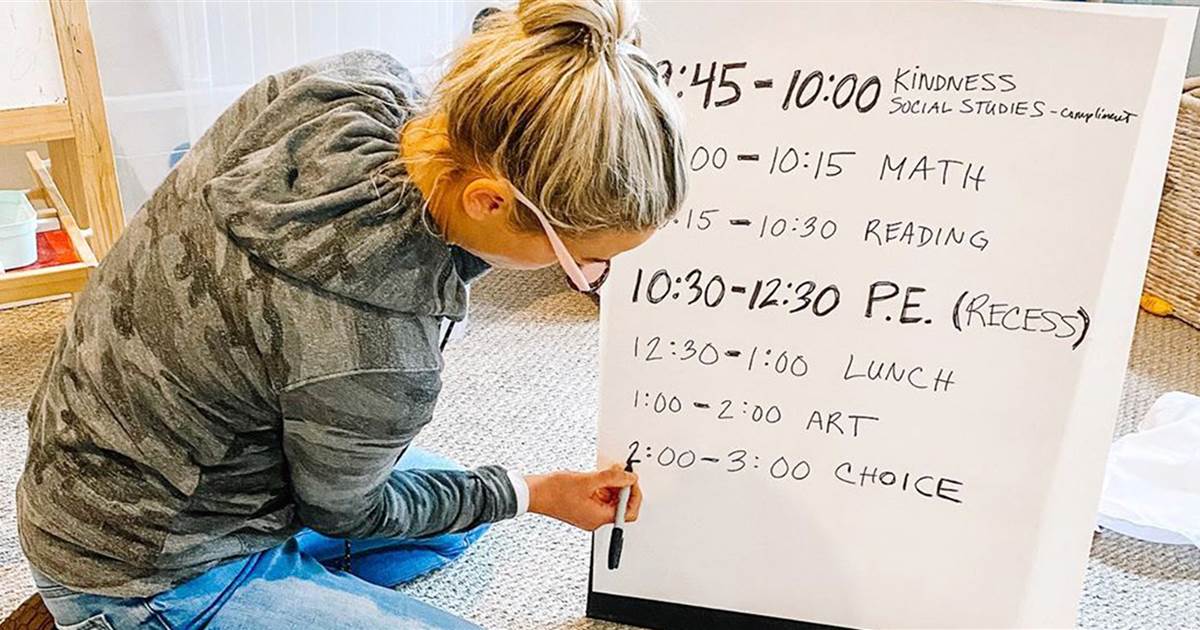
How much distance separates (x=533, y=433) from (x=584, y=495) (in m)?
0.45

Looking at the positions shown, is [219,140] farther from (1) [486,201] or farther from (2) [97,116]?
(2) [97,116]

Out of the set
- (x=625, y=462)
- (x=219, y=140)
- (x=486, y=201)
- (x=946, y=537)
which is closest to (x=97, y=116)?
(x=219, y=140)

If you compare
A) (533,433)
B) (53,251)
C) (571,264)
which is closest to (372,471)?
(571,264)

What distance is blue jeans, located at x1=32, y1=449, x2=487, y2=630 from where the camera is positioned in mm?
1029

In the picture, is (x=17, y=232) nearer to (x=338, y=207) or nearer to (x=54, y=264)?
(x=54, y=264)

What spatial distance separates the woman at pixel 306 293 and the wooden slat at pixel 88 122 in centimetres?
71

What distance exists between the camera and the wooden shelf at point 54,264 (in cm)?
170

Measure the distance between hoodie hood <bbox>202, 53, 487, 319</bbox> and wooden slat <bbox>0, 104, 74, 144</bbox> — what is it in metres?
0.82

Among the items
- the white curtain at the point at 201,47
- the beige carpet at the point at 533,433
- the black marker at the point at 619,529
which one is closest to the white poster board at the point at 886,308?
the black marker at the point at 619,529

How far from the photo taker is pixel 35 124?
5.35 feet

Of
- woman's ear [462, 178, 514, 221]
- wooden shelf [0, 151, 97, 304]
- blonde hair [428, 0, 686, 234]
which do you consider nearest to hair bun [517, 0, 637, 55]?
blonde hair [428, 0, 686, 234]

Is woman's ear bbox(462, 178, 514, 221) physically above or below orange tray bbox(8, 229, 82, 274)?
above

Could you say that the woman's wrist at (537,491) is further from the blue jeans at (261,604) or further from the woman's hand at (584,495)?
the blue jeans at (261,604)

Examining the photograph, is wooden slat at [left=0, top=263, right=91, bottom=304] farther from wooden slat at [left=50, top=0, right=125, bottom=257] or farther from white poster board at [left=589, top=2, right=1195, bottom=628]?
white poster board at [left=589, top=2, right=1195, bottom=628]
